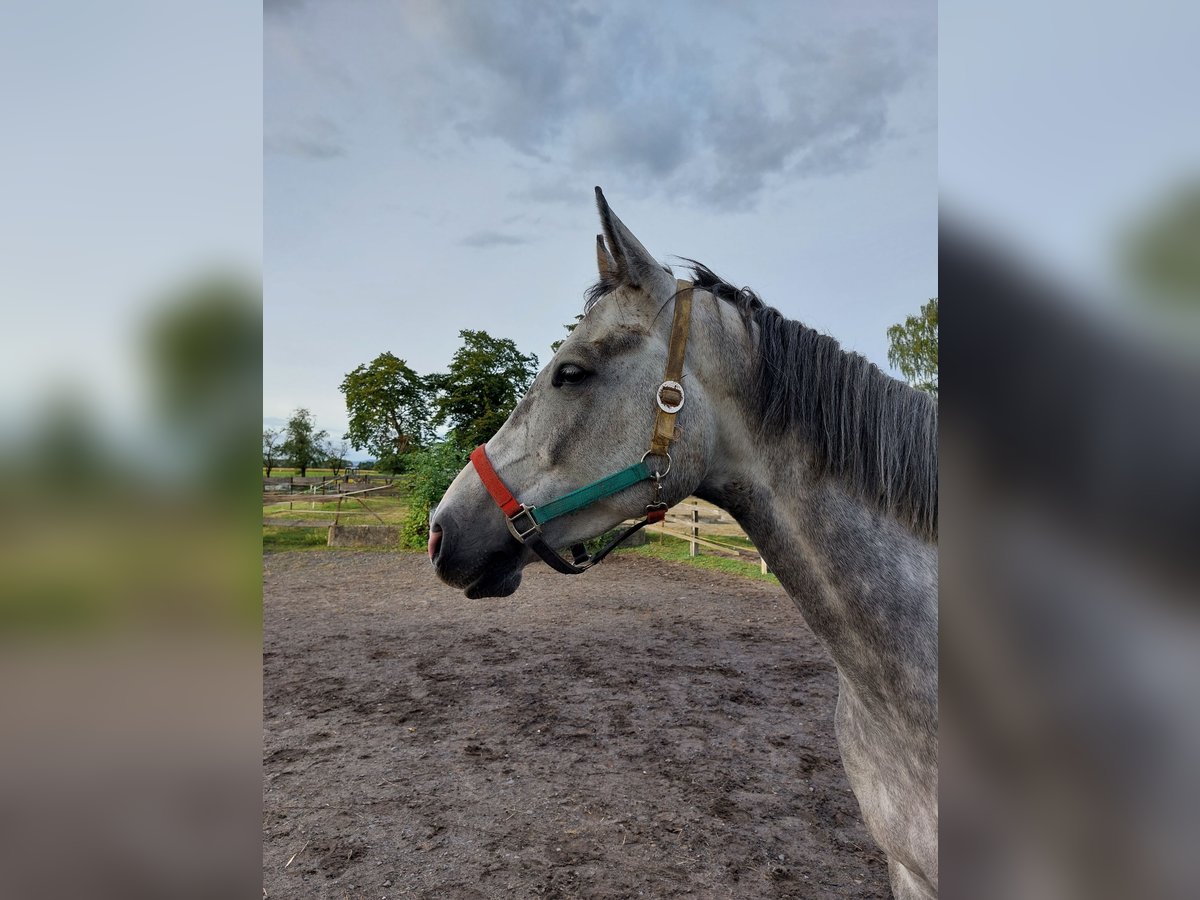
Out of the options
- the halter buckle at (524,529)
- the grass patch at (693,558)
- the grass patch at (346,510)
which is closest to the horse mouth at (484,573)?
the halter buckle at (524,529)

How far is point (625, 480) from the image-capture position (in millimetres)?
1737

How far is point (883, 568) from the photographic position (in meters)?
1.57

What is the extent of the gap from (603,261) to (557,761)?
3.62 metres

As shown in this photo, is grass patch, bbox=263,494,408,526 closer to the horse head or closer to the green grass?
the green grass

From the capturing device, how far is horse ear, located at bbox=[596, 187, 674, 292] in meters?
1.75

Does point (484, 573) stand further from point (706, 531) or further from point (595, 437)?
point (706, 531)

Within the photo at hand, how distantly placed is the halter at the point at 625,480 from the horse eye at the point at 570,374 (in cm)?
23

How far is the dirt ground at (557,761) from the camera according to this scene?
314cm

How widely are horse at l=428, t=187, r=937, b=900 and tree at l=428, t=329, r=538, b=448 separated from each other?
70.3 ft
